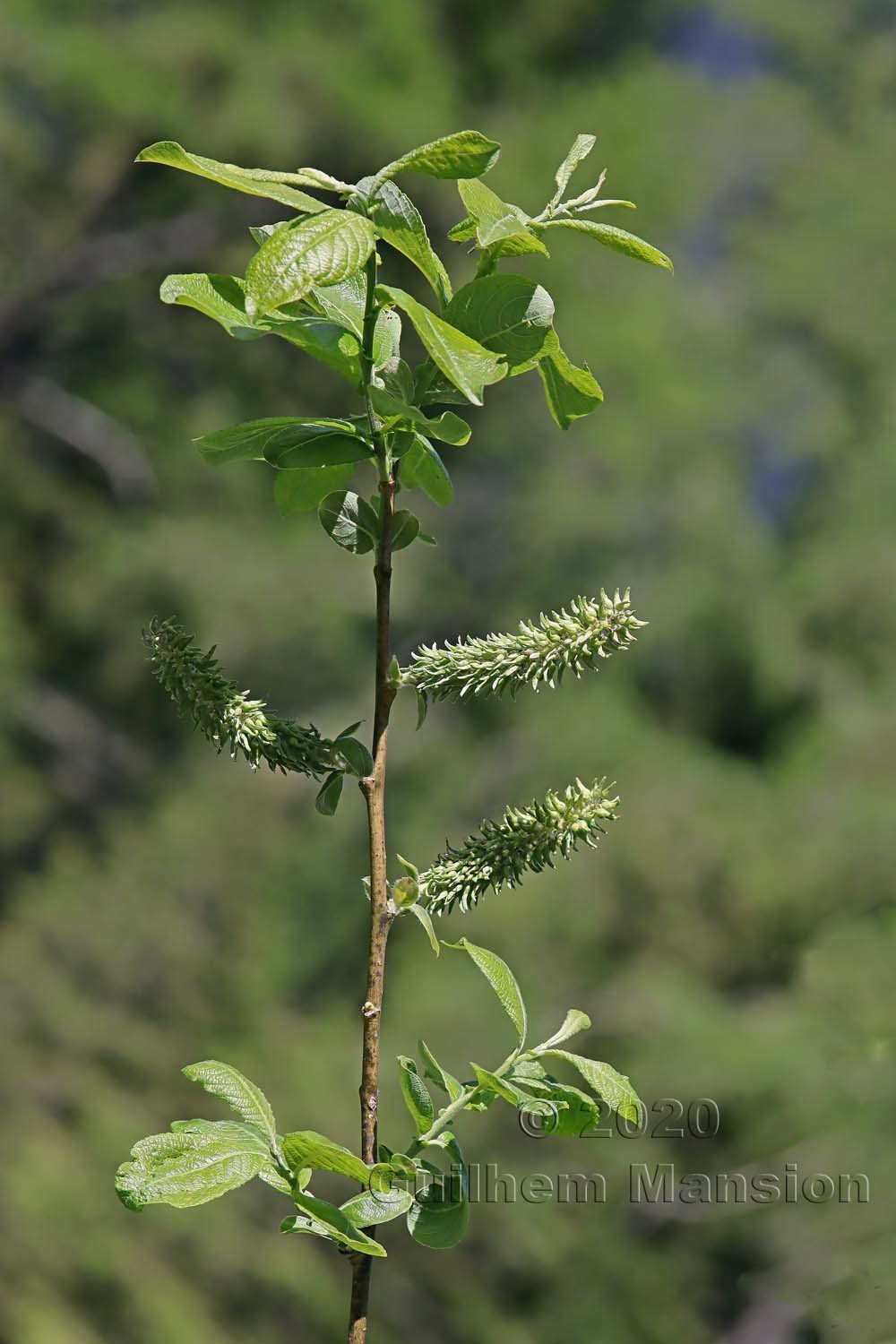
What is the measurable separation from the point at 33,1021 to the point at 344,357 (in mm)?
3992

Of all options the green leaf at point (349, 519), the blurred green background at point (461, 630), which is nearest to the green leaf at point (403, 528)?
the green leaf at point (349, 519)

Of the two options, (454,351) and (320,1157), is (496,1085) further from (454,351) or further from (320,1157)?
(454,351)

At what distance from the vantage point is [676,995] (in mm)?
3672

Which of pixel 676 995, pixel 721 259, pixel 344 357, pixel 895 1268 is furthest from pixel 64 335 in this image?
pixel 344 357

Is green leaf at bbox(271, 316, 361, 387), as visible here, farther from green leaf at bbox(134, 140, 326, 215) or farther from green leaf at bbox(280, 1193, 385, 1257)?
green leaf at bbox(280, 1193, 385, 1257)

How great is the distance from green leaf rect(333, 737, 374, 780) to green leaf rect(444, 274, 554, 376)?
0.50 ft

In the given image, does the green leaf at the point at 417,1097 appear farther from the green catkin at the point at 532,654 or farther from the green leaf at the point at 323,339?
the green leaf at the point at 323,339

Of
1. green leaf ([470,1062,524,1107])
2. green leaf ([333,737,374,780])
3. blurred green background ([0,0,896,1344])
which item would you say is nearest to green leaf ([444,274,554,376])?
green leaf ([333,737,374,780])

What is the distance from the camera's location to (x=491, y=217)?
47 cm

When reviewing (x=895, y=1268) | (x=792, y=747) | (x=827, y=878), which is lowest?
(x=895, y=1268)

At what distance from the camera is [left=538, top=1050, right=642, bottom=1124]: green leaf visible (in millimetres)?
520

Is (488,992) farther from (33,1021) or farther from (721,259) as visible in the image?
(721,259)

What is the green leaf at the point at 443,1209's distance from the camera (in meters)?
A: 0.51

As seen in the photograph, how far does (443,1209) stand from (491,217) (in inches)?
14.6
